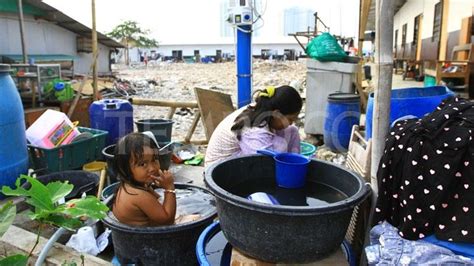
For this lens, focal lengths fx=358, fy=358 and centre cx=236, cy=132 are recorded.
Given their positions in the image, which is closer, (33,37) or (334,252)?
(334,252)

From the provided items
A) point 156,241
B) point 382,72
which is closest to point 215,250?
point 156,241

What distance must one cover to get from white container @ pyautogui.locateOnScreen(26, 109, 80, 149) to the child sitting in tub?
1758 mm

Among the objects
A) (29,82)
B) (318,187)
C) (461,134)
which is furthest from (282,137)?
(29,82)

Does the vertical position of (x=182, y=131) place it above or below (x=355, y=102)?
below

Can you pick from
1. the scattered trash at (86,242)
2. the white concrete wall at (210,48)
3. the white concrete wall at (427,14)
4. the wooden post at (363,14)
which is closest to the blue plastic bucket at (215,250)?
the scattered trash at (86,242)

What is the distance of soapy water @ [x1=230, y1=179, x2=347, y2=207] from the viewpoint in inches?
66.4

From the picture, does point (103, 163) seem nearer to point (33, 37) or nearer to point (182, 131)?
point (182, 131)

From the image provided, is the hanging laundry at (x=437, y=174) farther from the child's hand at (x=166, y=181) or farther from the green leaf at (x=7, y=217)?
the green leaf at (x=7, y=217)

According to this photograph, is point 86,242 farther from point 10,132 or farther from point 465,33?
point 465,33

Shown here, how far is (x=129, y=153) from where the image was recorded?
2049 mm

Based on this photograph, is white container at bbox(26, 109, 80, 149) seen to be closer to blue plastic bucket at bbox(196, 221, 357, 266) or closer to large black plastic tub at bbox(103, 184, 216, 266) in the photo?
large black plastic tub at bbox(103, 184, 216, 266)

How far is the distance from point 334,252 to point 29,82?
7.03 m

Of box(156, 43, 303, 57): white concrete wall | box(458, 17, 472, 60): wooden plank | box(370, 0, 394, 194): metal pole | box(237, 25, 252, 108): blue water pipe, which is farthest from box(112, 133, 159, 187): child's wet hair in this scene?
box(156, 43, 303, 57): white concrete wall

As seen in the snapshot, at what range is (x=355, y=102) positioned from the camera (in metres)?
4.87
